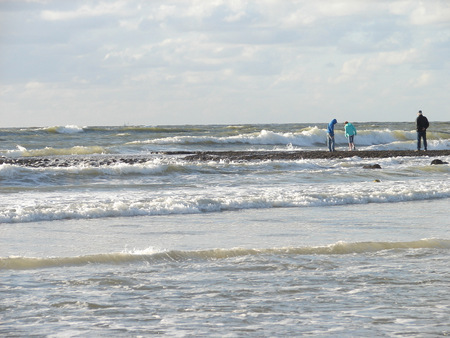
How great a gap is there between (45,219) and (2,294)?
622cm

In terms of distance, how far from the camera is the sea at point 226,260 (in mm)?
5852

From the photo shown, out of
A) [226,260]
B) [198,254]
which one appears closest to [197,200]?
[198,254]

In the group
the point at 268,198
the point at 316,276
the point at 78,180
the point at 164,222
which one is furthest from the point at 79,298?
the point at 78,180

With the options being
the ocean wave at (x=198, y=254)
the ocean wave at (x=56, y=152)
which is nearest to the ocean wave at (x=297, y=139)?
the ocean wave at (x=56, y=152)

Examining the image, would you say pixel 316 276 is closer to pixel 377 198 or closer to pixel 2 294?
pixel 2 294

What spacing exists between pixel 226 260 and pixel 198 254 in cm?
44

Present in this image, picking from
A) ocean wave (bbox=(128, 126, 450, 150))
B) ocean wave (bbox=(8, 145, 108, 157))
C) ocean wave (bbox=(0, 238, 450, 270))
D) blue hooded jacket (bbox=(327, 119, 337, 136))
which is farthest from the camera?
ocean wave (bbox=(128, 126, 450, 150))

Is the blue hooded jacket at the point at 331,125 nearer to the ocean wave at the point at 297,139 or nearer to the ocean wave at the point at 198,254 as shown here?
the ocean wave at the point at 297,139

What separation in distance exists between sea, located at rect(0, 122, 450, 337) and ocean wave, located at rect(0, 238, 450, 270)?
0.02m

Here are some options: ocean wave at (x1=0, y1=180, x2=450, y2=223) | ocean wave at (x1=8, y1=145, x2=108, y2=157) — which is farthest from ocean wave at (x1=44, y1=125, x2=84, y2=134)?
ocean wave at (x1=0, y1=180, x2=450, y2=223)

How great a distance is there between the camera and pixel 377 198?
1573 cm

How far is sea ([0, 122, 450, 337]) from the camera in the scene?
5.85 m

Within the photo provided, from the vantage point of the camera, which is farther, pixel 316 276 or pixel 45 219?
pixel 45 219

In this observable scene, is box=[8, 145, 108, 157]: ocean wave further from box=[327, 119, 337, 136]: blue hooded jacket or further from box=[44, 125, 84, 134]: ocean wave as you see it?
box=[44, 125, 84, 134]: ocean wave
